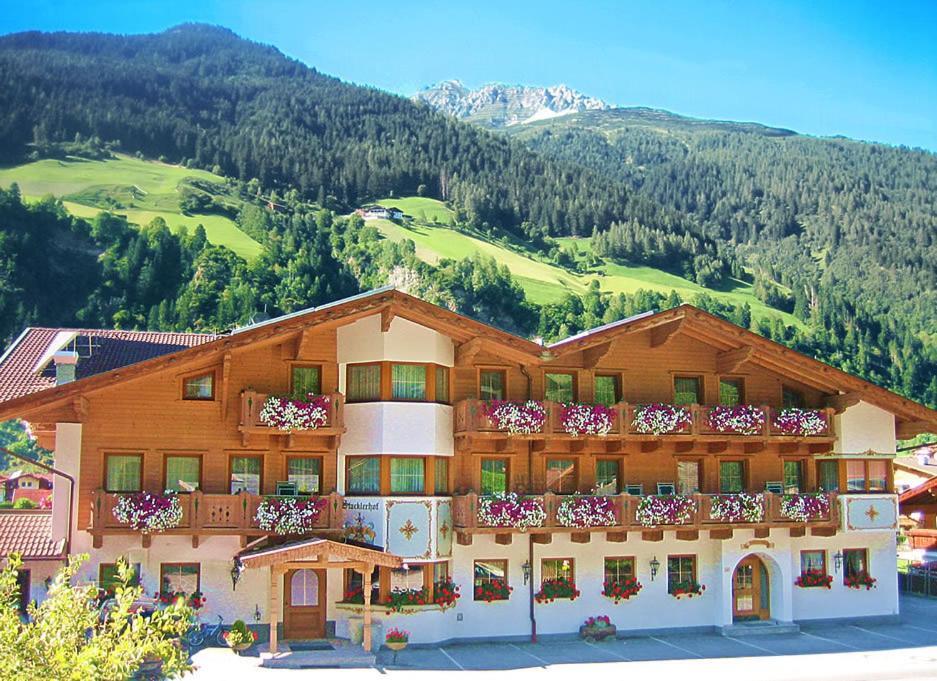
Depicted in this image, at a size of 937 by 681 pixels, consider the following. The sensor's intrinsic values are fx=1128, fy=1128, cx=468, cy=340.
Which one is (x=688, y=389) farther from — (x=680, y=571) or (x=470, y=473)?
(x=470, y=473)

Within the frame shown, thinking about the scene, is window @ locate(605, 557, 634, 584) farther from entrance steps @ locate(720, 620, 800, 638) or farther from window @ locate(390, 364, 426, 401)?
window @ locate(390, 364, 426, 401)

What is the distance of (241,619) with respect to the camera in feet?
89.1

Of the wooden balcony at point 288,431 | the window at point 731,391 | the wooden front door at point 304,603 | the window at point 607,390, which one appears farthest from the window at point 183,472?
the window at point 731,391

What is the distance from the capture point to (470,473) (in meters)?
29.2

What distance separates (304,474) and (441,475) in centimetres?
346

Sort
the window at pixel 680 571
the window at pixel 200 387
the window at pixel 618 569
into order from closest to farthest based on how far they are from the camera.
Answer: the window at pixel 200 387, the window at pixel 618 569, the window at pixel 680 571

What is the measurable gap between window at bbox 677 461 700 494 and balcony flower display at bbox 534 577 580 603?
428 cm

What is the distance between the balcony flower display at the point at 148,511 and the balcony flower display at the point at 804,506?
16.0 metres

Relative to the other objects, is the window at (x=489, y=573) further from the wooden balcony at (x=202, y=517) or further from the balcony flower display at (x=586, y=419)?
the wooden balcony at (x=202, y=517)

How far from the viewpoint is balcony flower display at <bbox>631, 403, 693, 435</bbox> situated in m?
29.8

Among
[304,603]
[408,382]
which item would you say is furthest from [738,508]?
[304,603]

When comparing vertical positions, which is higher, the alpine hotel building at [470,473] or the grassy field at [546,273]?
the grassy field at [546,273]

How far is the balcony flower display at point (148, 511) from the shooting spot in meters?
25.8

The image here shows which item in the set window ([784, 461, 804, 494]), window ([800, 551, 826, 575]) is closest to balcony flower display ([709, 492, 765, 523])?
window ([784, 461, 804, 494])
